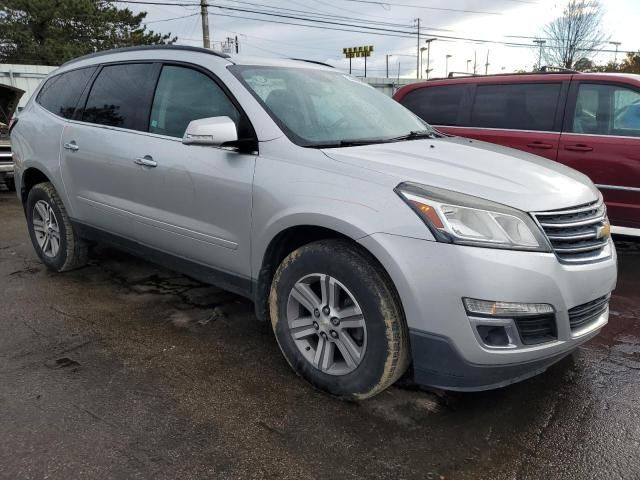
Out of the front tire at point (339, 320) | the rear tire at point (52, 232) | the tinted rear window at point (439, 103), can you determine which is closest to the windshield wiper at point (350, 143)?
the front tire at point (339, 320)

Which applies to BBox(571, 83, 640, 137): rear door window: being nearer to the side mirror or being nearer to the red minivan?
the red minivan

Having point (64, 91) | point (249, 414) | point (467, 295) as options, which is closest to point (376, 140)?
point (467, 295)

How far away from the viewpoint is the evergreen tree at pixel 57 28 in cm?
3481

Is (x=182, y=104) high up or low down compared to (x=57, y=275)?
up

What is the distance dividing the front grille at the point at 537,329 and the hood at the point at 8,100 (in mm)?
9168

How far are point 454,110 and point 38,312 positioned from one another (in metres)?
4.67

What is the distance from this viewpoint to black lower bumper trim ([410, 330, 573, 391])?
2289 millimetres

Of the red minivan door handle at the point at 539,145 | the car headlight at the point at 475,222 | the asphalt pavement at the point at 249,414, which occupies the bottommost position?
the asphalt pavement at the point at 249,414

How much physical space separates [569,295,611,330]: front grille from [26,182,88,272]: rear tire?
3.81m

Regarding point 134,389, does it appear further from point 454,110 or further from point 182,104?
point 454,110

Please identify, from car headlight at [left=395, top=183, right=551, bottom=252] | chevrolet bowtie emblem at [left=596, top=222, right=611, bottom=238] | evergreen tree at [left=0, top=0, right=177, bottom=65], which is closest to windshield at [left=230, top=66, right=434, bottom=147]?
car headlight at [left=395, top=183, right=551, bottom=252]

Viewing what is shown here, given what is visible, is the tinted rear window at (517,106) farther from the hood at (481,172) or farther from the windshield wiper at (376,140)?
the hood at (481,172)

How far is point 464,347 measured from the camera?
2254 millimetres

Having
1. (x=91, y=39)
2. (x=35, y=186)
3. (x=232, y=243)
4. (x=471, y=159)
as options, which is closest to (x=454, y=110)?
(x=471, y=159)
